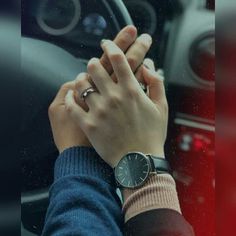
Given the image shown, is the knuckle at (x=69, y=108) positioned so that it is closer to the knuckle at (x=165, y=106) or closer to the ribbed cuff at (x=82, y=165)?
the ribbed cuff at (x=82, y=165)

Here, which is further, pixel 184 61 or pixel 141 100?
pixel 184 61

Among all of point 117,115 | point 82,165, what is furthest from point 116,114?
point 82,165

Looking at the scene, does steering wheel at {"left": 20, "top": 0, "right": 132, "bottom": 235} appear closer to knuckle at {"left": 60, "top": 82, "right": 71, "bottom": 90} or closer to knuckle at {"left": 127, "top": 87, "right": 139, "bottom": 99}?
knuckle at {"left": 60, "top": 82, "right": 71, "bottom": 90}

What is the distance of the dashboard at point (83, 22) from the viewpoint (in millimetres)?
1004

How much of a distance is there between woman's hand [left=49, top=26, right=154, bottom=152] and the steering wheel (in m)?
0.02

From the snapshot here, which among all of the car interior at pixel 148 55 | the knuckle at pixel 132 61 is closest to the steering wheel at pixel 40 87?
the car interior at pixel 148 55

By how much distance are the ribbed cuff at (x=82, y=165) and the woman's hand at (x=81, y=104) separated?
2 centimetres

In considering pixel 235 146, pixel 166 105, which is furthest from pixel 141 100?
pixel 235 146

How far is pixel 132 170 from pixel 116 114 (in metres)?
0.10

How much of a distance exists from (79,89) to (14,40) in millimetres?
143

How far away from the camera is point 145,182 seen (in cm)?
90

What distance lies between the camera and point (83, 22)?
1.04 m

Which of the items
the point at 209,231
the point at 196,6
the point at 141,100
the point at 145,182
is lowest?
the point at 209,231

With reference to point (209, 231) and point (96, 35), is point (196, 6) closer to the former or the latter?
point (96, 35)
